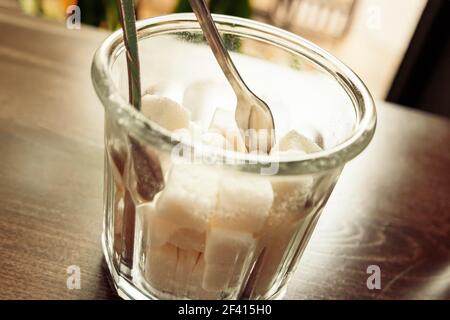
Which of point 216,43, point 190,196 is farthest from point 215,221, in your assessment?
point 216,43

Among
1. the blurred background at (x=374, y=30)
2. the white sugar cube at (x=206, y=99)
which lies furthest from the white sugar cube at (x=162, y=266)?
the blurred background at (x=374, y=30)

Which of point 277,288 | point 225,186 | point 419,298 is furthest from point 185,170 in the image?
point 419,298

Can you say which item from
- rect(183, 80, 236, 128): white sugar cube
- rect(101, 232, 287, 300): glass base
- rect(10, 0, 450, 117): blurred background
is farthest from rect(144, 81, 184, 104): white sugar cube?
rect(10, 0, 450, 117): blurred background

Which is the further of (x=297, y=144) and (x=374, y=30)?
(x=374, y=30)

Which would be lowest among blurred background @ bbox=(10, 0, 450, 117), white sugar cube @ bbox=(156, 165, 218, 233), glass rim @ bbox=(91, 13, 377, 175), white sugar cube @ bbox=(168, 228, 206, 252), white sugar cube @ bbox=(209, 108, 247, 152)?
blurred background @ bbox=(10, 0, 450, 117)

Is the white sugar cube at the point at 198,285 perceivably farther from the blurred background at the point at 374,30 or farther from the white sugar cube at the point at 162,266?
the blurred background at the point at 374,30
